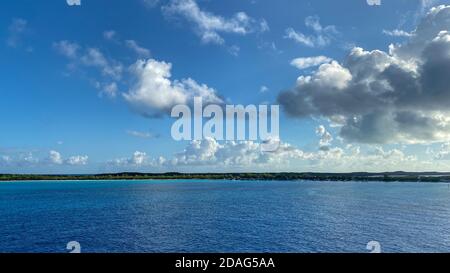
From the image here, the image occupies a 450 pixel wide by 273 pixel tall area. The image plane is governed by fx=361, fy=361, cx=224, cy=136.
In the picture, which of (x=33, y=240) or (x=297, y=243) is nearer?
(x=297, y=243)

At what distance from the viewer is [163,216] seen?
65.5 meters

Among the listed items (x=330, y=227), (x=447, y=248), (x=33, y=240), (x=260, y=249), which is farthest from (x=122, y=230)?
(x=447, y=248)
